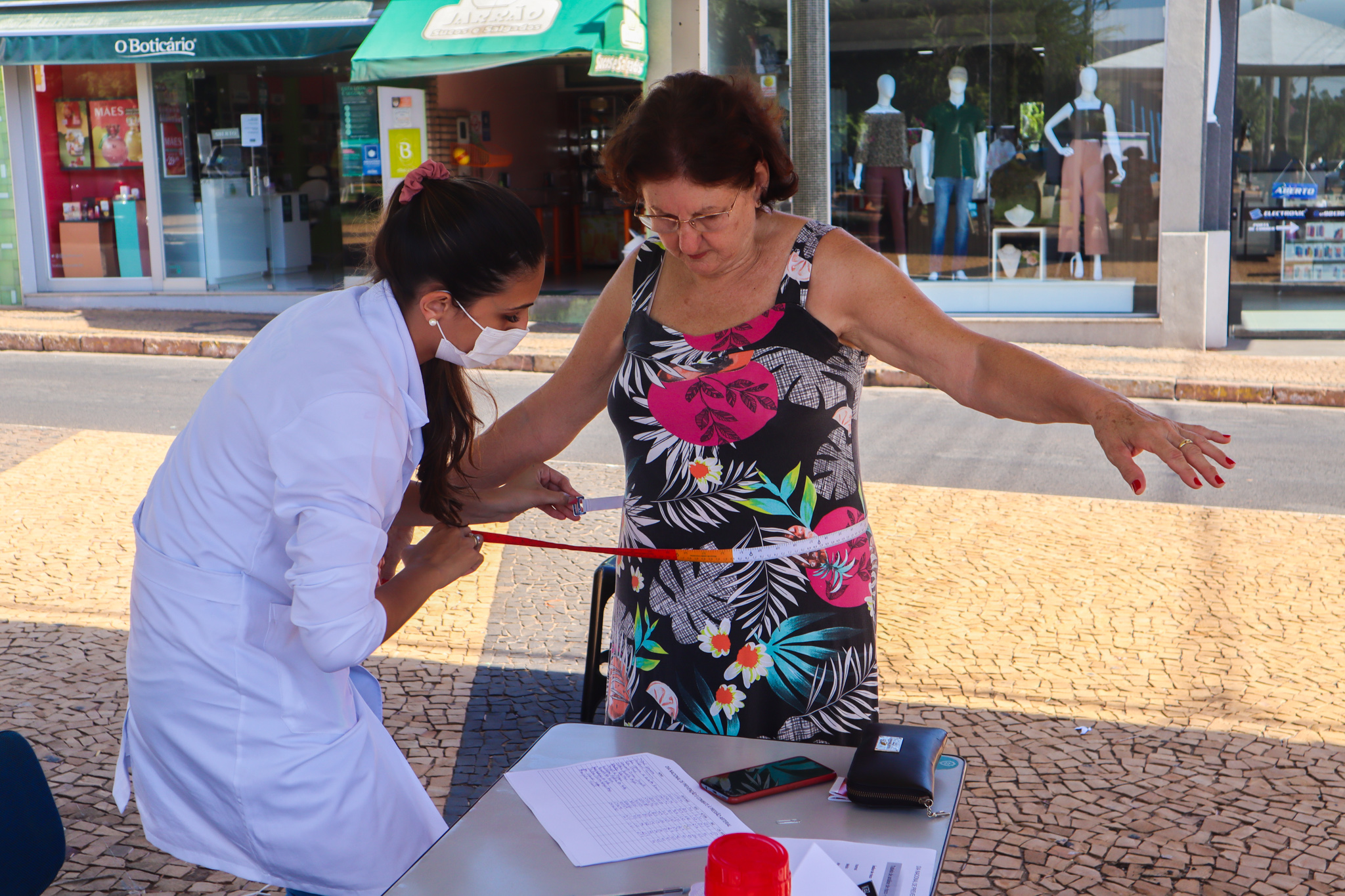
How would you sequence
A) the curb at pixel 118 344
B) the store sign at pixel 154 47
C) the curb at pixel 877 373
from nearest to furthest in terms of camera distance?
the curb at pixel 877 373 → the curb at pixel 118 344 → the store sign at pixel 154 47

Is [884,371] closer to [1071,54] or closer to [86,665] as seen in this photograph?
[1071,54]

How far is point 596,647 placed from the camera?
349 cm

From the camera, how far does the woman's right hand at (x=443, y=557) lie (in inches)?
83.7

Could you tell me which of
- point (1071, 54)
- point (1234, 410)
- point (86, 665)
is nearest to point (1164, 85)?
point (1071, 54)

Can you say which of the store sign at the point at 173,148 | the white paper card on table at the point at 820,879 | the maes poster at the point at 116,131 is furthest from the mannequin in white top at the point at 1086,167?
the white paper card on table at the point at 820,879

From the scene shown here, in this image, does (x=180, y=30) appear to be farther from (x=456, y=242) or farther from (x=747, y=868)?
(x=747, y=868)

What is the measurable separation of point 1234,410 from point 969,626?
592 centimetres

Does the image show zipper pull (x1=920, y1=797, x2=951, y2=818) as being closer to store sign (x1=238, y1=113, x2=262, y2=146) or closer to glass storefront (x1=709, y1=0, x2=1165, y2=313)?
glass storefront (x1=709, y1=0, x2=1165, y2=313)

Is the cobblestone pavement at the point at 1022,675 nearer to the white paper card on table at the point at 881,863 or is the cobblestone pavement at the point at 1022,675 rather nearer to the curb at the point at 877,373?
the white paper card on table at the point at 881,863

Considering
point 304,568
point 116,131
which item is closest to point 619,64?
point 116,131

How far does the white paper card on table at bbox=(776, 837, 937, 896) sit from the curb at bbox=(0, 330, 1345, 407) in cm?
760

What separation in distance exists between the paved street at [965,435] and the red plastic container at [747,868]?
6.30 metres

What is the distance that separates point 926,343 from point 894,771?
870 millimetres

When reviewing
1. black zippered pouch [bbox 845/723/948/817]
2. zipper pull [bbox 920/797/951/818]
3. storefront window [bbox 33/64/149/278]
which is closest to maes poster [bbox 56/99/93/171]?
storefront window [bbox 33/64/149/278]
